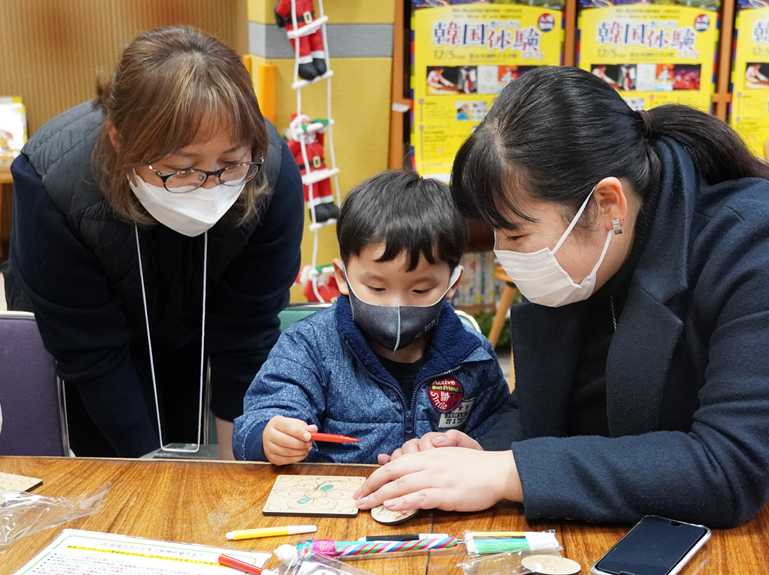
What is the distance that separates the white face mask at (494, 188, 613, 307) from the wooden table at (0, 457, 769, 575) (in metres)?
0.29

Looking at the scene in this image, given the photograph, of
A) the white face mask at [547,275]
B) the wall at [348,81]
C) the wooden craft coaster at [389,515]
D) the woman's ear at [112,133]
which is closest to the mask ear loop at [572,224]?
the white face mask at [547,275]

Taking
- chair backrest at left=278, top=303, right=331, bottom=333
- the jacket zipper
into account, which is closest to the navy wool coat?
the jacket zipper

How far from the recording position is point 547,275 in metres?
1.04

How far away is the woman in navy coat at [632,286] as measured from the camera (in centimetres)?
88

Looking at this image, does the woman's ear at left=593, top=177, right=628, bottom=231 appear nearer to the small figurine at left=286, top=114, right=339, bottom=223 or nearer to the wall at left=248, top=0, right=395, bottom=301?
the small figurine at left=286, top=114, right=339, bottom=223

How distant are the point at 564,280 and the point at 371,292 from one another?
0.34 metres

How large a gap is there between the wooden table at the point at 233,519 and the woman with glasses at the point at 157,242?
43cm

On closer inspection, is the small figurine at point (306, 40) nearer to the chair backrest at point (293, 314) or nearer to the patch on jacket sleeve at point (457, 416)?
the chair backrest at point (293, 314)

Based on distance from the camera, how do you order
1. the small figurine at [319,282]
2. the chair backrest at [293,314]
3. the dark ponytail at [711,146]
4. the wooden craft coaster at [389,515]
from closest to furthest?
the wooden craft coaster at [389,515]
the dark ponytail at [711,146]
the chair backrest at [293,314]
the small figurine at [319,282]

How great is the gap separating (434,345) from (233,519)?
49 cm

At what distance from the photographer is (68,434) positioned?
164 centimetres

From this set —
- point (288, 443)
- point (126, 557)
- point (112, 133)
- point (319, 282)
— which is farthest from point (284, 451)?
point (319, 282)

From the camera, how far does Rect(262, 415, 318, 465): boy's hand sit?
1.07 m

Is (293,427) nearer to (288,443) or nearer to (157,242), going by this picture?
(288,443)
